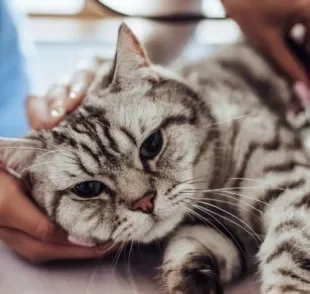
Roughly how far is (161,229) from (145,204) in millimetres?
80

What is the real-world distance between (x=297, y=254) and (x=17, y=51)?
3.01ft

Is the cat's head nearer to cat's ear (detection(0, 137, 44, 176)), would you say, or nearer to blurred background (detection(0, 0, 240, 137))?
cat's ear (detection(0, 137, 44, 176))

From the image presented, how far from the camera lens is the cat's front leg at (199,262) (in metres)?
0.77

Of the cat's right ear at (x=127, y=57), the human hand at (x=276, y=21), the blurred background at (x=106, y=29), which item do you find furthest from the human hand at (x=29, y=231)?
the human hand at (x=276, y=21)

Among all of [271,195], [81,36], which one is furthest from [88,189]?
[81,36]

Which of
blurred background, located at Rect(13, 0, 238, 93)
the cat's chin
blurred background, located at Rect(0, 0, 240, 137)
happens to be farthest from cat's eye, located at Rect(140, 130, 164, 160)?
blurred background, located at Rect(13, 0, 238, 93)

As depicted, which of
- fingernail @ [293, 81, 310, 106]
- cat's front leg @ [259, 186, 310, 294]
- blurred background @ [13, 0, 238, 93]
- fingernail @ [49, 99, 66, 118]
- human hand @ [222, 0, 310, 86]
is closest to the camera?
cat's front leg @ [259, 186, 310, 294]

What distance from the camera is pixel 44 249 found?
33.1 inches

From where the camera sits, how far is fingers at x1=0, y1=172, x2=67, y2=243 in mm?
816

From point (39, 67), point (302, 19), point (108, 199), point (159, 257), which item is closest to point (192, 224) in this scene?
point (159, 257)

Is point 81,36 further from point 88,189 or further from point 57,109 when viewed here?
point 88,189

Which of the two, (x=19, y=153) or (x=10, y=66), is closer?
(x=19, y=153)

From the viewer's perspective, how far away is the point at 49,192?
33.2 inches

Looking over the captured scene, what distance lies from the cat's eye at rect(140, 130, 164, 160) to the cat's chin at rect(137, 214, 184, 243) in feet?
0.34
